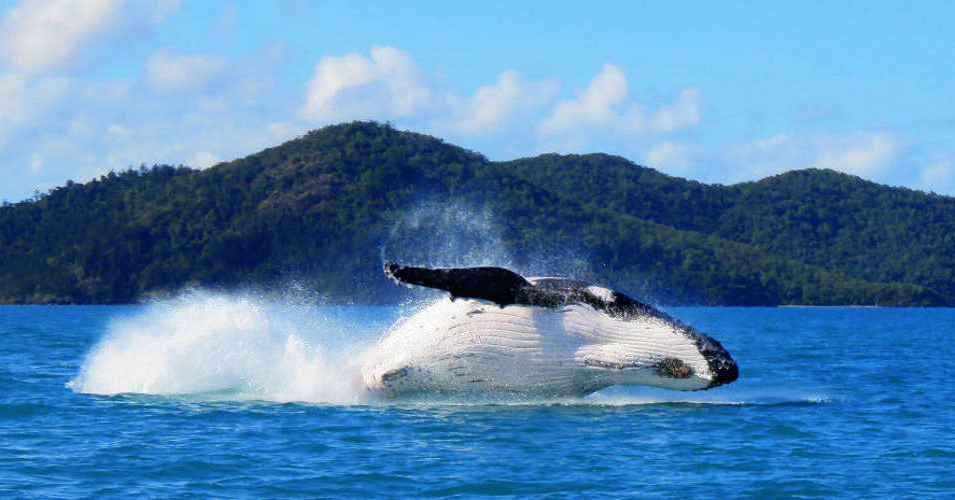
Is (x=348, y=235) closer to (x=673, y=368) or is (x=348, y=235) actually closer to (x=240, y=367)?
(x=240, y=367)

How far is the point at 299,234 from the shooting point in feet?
475

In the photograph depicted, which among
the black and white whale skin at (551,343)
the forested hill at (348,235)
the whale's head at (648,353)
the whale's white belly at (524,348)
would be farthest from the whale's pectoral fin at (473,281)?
the forested hill at (348,235)

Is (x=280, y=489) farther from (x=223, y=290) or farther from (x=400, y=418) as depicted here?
(x=223, y=290)

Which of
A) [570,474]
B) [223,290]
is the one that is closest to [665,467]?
[570,474]

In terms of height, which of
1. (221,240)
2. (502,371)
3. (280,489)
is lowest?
(280,489)

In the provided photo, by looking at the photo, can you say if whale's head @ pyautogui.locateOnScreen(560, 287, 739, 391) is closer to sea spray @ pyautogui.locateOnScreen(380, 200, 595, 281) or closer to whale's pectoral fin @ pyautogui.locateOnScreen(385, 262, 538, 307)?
whale's pectoral fin @ pyautogui.locateOnScreen(385, 262, 538, 307)

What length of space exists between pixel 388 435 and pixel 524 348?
7.81 ft

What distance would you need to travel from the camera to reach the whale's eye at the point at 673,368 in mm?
16484

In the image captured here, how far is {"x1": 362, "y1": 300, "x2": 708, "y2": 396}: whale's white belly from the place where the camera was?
16.5 meters

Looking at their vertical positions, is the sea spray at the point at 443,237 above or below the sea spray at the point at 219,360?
above

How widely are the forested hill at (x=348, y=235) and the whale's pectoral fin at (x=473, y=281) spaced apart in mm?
108195

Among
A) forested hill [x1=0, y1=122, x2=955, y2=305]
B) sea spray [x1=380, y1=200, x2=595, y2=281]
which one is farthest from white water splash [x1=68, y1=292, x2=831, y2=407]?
forested hill [x1=0, y1=122, x2=955, y2=305]

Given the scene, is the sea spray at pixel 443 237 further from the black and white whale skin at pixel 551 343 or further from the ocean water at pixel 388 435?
the black and white whale skin at pixel 551 343

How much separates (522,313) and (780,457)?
406 cm
